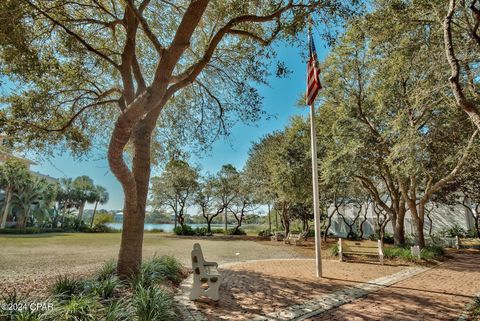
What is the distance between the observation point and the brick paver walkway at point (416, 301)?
440cm

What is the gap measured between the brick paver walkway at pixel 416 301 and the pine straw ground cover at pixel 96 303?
2.52 metres

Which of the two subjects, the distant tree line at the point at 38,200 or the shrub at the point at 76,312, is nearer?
the shrub at the point at 76,312

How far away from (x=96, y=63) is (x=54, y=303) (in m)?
6.30

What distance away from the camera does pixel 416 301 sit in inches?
205

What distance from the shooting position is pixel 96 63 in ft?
24.3

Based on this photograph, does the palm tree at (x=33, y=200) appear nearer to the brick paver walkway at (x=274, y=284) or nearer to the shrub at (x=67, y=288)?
the brick paver walkway at (x=274, y=284)

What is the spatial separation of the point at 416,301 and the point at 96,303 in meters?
5.79

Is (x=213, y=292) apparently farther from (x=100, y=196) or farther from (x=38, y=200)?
(x=100, y=196)

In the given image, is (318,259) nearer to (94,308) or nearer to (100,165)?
(94,308)

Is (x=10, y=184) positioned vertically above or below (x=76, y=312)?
above

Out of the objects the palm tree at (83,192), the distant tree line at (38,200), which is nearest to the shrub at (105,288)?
the distant tree line at (38,200)

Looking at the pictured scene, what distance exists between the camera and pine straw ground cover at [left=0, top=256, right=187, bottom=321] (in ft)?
10.2

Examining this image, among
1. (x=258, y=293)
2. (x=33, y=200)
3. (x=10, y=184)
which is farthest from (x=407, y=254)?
(x=33, y=200)

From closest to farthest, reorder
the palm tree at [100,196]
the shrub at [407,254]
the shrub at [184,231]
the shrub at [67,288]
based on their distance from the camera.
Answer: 1. the shrub at [67,288]
2. the shrub at [407,254]
3. the shrub at [184,231]
4. the palm tree at [100,196]
